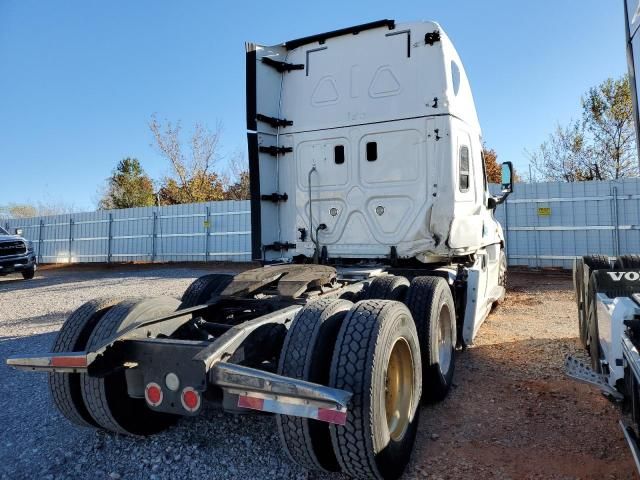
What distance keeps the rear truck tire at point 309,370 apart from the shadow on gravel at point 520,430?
67 centimetres

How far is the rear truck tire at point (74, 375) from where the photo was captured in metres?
2.98

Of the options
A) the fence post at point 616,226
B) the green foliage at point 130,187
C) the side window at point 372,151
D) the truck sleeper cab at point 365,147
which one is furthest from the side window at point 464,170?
the green foliage at point 130,187

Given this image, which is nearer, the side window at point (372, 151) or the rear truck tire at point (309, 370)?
the rear truck tire at point (309, 370)

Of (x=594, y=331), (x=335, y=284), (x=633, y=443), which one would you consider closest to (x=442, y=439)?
(x=633, y=443)

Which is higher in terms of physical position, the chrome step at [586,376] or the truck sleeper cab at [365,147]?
the truck sleeper cab at [365,147]

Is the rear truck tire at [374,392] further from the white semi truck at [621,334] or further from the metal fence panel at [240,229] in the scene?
the metal fence panel at [240,229]

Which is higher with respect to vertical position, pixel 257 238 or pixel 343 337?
pixel 257 238

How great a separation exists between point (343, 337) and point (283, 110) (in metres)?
3.70

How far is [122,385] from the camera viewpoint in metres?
2.98

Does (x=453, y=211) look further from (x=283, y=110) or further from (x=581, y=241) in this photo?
(x=581, y=241)

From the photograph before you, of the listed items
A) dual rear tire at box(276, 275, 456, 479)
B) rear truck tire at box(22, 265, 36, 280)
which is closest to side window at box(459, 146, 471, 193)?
dual rear tire at box(276, 275, 456, 479)

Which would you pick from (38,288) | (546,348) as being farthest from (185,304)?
(38,288)

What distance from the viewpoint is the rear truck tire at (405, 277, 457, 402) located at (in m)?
3.71

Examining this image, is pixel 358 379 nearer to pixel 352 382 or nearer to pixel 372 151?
pixel 352 382
